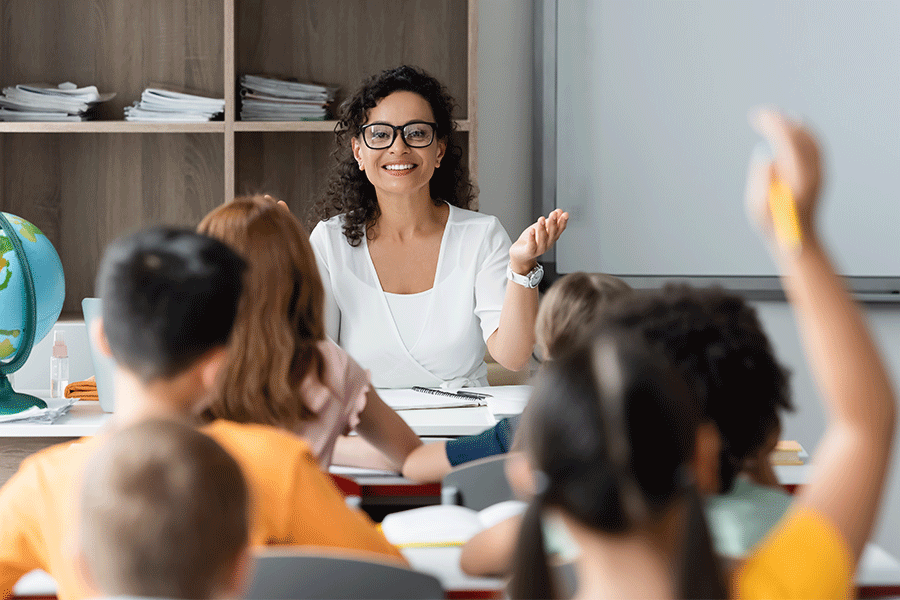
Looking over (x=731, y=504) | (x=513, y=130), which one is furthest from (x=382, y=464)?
(x=513, y=130)

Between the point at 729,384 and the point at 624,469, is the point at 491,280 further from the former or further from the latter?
the point at 624,469

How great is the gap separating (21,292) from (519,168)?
1.78m

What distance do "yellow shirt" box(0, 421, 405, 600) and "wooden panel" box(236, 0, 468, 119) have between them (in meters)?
2.39

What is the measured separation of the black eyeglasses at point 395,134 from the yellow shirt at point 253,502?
5.29 ft

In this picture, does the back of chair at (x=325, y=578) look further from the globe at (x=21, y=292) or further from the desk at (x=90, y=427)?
the globe at (x=21, y=292)

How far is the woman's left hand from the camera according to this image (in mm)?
2047

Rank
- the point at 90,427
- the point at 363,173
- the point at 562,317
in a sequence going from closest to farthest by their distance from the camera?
the point at 562,317
the point at 90,427
the point at 363,173

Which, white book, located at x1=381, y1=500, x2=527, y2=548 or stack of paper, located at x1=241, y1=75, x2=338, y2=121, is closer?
white book, located at x1=381, y1=500, x2=527, y2=548

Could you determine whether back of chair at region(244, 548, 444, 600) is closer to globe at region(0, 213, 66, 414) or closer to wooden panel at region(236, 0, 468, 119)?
globe at region(0, 213, 66, 414)

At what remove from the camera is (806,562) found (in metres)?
0.70

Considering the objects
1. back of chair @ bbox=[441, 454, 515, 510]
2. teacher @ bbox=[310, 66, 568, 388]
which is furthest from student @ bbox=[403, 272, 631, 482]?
teacher @ bbox=[310, 66, 568, 388]

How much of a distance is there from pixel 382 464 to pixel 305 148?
193cm

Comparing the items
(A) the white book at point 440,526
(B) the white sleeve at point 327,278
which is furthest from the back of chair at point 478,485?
(B) the white sleeve at point 327,278

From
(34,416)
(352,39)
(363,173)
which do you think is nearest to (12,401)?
(34,416)
